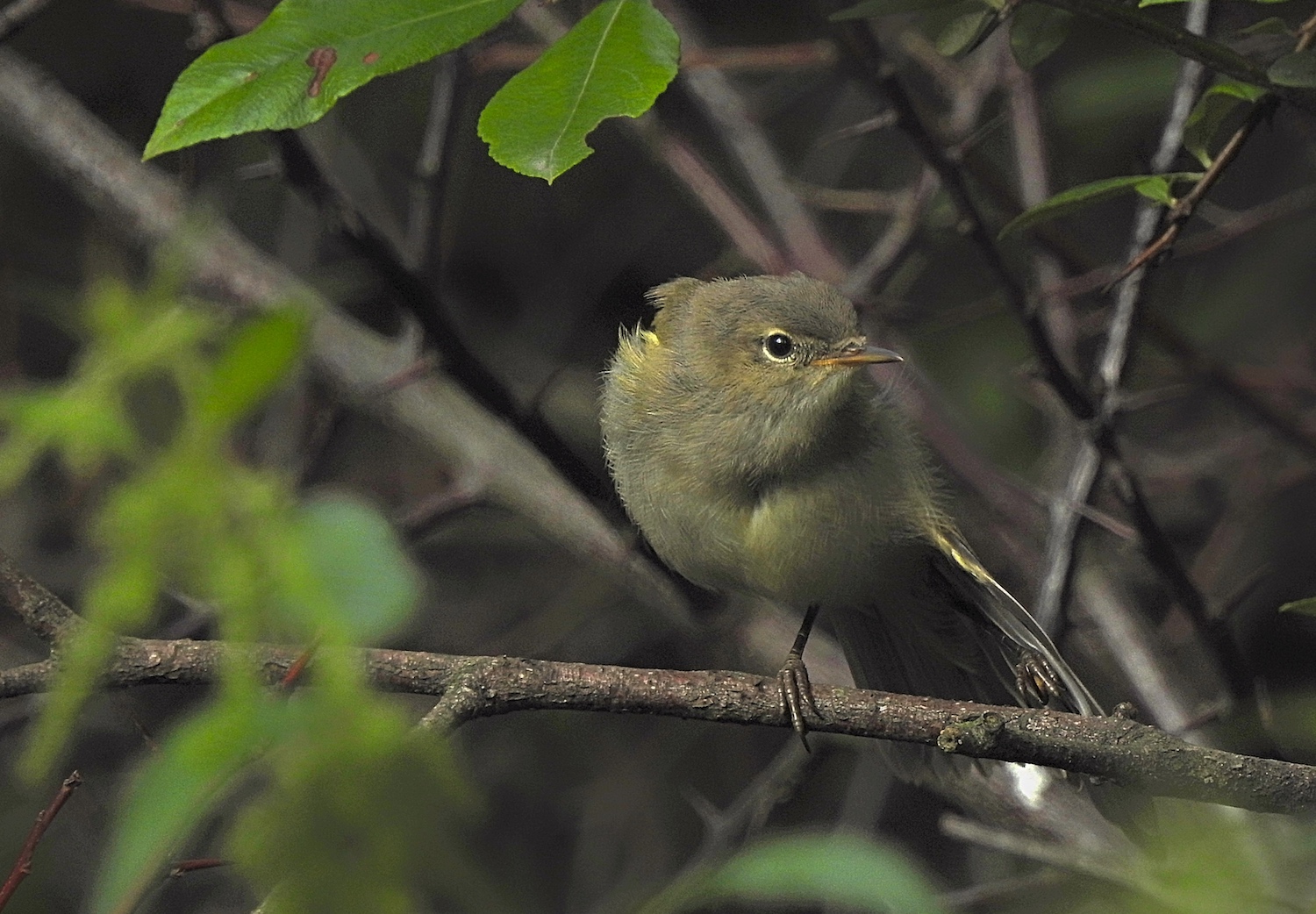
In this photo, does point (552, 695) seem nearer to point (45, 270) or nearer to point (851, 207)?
point (851, 207)

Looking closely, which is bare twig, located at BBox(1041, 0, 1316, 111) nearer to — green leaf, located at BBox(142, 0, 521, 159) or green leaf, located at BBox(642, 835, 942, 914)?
green leaf, located at BBox(142, 0, 521, 159)

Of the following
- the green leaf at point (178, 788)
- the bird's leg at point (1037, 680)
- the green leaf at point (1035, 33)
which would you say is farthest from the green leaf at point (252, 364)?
the bird's leg at point (1037, 680)

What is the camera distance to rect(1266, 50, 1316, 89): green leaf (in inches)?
81.8

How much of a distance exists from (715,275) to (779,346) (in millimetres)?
1451

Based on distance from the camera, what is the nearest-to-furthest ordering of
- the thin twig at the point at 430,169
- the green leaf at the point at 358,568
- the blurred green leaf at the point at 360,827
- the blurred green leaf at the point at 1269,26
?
1. the blurred green leaf at the point at 360,827
2. the green leaf at the point at 358,568
3. the blurred green leaf at the point at 1269,26
4. the thin twig at the point at 430,169

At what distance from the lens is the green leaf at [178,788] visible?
38.9 inches

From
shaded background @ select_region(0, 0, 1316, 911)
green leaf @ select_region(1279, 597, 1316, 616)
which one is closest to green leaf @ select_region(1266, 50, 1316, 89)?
green leaf @ select_region(1279, 597, 1316, 616)

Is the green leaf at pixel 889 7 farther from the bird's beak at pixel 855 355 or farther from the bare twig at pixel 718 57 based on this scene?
the bare twig at pixel 718 57

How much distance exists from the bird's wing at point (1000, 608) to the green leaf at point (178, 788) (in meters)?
1.97

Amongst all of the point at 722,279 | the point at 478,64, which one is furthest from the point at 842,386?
the point at 478,64

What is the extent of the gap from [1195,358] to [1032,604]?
932mm

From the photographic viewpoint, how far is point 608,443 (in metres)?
3.43

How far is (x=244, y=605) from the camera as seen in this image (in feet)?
3.07

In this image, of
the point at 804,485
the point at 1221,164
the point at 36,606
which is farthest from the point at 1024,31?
the point at 36,606
